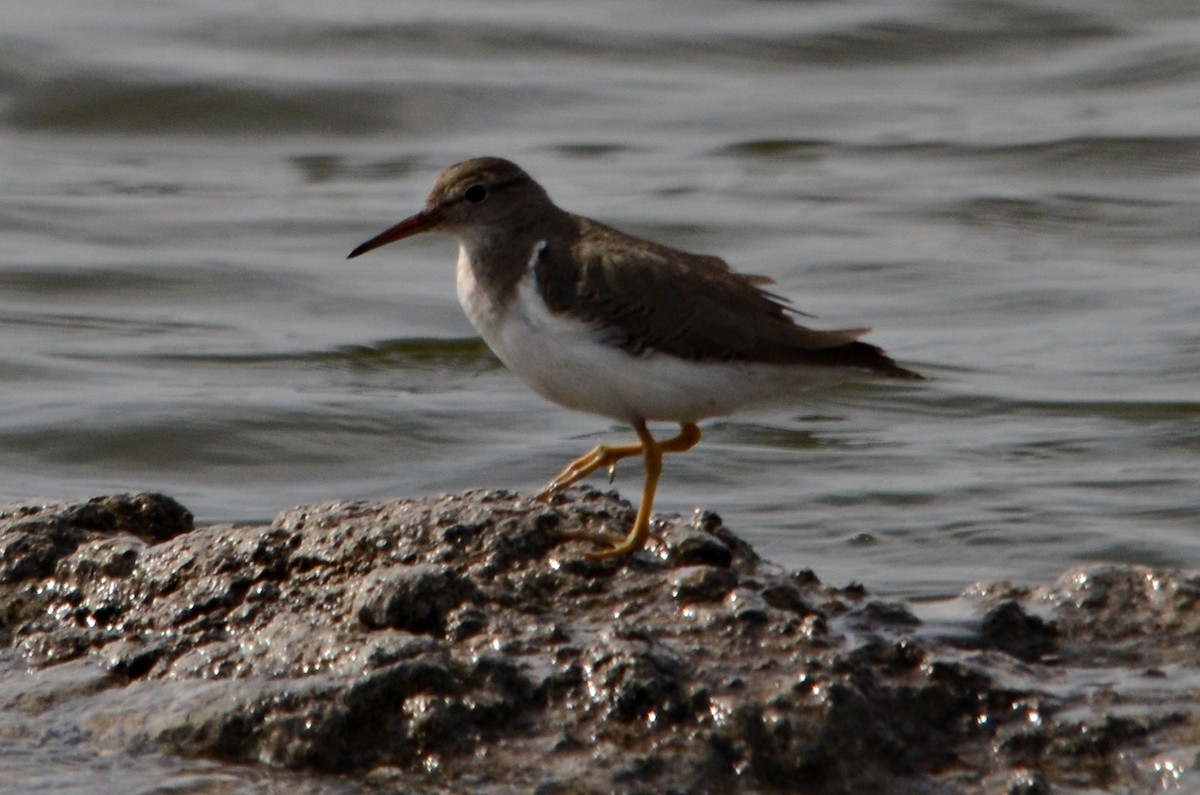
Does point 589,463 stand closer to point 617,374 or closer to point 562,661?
point 617,374

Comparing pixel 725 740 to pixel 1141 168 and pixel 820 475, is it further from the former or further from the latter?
pixel 1141 168

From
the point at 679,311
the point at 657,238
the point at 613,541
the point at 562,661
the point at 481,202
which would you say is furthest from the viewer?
the point at 657,238

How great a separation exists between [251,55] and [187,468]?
9.25 metres

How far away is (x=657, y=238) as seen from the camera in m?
15.1

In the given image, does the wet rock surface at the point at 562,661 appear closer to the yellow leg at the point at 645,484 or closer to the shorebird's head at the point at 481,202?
the yellow leg at the point at 645,484

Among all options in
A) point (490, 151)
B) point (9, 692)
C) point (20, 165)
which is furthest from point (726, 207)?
point (9, 692)

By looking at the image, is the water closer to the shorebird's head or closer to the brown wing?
the brown wing

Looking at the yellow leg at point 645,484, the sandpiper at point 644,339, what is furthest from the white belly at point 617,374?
the yellow leg at point 645,484

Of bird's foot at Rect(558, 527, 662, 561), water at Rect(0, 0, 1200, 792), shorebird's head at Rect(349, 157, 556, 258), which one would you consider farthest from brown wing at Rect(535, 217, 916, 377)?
water at Rect(0, 0, 1200, 792)

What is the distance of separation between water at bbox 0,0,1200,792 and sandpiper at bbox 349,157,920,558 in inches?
73.8

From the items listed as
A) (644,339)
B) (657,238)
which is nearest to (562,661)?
(644,339)

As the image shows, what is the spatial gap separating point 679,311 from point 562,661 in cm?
181

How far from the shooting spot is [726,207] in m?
16.1

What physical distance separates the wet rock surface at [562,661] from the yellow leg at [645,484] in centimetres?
7
